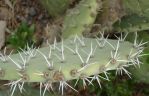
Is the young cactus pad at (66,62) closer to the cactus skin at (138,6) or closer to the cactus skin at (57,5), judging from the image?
the cactus skin at (138,6)

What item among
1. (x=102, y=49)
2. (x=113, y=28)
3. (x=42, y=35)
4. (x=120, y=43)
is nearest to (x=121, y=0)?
(x=113, y=28)

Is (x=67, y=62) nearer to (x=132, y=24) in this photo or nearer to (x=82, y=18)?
(x=82, y=18)

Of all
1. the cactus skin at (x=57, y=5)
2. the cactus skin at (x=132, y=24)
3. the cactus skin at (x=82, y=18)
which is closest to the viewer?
the cactus skin at (x=82, y=18)

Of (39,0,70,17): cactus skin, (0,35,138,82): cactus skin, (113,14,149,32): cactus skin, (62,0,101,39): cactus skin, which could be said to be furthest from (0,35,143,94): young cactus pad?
(39,0,70,17): cactus skin

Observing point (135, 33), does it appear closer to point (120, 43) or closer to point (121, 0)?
point (121, 0)

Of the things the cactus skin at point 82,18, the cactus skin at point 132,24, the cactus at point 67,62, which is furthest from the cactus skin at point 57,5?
the cactus at point 67,62

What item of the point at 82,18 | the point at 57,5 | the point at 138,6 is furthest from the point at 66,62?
the point at 57,5
